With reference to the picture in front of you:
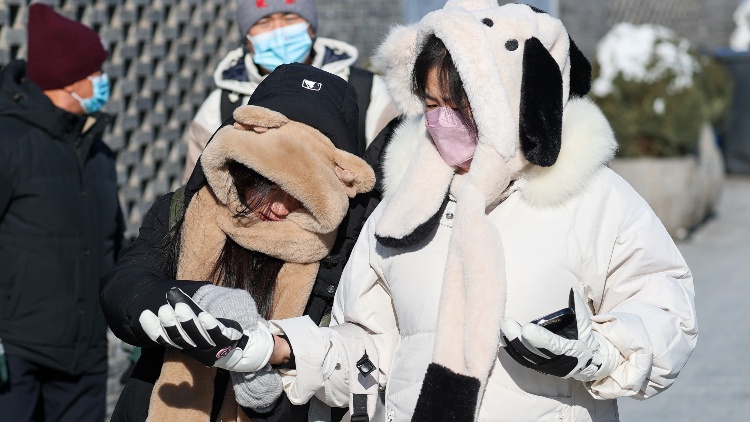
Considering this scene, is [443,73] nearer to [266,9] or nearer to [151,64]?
[266,9]

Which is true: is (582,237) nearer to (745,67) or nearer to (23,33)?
(23,33)

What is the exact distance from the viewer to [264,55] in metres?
3.95

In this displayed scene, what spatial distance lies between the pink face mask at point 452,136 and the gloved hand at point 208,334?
53 centimetres

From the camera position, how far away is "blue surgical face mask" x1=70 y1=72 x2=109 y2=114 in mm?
4207

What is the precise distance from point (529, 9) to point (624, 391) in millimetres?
816

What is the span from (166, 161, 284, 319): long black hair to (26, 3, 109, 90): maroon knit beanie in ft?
5.62

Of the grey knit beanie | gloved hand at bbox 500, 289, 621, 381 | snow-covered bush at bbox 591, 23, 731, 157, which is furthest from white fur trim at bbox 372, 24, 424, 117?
snow-covered bush at bbox 591, 23, 731, 157

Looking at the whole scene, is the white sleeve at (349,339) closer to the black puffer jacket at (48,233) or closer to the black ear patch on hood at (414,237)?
the black ear patch on hood at (414,237)

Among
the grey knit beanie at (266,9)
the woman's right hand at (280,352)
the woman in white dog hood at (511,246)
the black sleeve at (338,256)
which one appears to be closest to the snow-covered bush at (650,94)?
the grey knit beanie at (266,9)

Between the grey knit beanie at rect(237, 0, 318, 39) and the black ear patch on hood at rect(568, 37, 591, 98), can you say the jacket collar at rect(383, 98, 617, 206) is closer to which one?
the black ear patch on hood at rect(568, 37, 591, 98)

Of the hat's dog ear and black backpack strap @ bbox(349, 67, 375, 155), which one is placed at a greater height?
the hat's dog ear

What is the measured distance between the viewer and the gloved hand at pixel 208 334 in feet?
7.12

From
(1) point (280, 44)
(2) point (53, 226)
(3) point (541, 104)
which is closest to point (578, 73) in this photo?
(3) point (541, 104)

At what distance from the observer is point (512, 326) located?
2.09 metres
